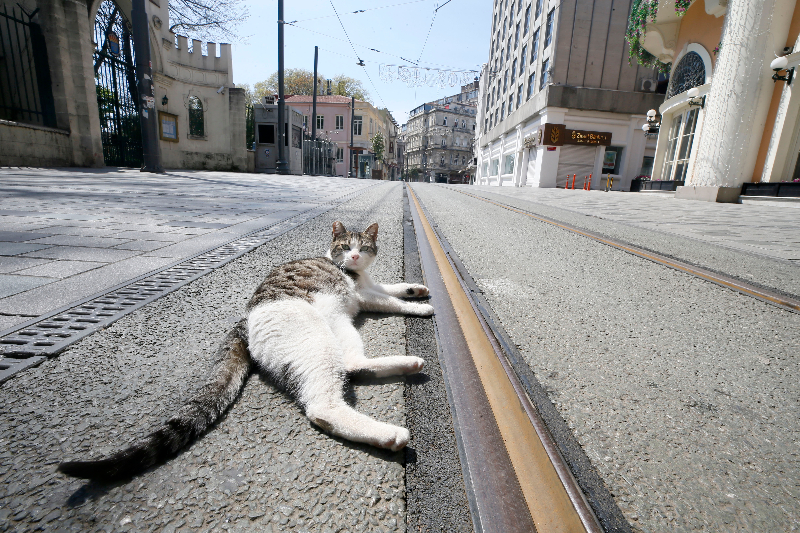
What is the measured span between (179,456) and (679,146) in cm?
2379

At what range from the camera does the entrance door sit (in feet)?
55.0

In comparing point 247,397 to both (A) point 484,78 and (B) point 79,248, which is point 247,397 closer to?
(B) point 79,248

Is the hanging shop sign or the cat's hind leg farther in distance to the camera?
the hanging shop sign

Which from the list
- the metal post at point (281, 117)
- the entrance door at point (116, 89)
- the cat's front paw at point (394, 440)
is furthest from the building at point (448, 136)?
the cat's front paw at point (394, 440)

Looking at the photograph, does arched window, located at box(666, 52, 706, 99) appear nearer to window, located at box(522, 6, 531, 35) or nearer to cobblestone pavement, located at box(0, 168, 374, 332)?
window, located at box(522, 6, 531, 35)

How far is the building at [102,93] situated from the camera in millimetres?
13375

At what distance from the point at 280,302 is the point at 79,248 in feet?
8.19

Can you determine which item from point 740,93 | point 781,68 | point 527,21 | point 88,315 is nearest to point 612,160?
point 527,21

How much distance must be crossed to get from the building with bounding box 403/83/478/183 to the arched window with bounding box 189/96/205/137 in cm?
6668

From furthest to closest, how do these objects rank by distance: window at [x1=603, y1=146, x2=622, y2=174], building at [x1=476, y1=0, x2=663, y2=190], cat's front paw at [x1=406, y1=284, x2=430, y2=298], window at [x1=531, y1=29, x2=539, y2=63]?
window at [x1=531, y1=29, x2=539, y2=63] → window at [x1=603, y1=146, x2=622, y2=174] → building at [x1=476, y1=0, x2=663, y2=190] → cat's front paw at [x1=406, y1=284, x2=430, y2=298]

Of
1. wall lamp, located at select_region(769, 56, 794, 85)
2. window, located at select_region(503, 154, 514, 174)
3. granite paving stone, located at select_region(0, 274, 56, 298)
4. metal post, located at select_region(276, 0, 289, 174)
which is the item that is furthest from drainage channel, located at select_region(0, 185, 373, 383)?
window, located at select_region(503, 154, 514, 174)

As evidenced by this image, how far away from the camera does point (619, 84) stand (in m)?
28.4

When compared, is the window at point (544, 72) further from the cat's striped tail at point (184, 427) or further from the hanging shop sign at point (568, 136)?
the cat's striped tail at point (184, 427)

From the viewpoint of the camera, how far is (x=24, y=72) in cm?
1363
